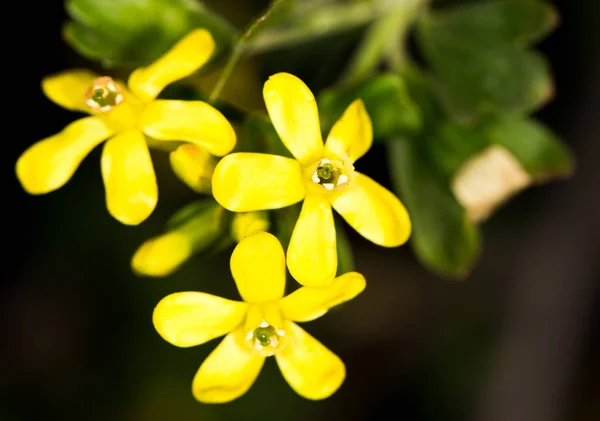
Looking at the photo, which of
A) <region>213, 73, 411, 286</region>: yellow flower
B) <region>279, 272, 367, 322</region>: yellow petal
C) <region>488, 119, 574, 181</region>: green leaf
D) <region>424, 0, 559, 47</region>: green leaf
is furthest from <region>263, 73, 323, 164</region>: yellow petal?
<region>424, 0, 559, 47</region>: green leaf

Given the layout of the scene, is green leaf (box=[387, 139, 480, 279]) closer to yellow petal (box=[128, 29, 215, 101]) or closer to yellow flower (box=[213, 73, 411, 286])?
yellow flower (box=[213, 73, 411, 286])

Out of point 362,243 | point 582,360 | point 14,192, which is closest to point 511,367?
point 582,360

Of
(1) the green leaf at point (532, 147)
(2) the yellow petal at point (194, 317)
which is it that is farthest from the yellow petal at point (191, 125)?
(1) the green leaf at point (532, 147)

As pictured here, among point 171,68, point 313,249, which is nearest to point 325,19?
point 171,68

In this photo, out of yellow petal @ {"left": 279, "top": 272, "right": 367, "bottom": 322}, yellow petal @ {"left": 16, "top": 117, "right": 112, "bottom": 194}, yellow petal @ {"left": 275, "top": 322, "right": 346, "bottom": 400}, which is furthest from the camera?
yellow petal @ {"left": 16, "top": 117, "right": 112, "bottom": 194}

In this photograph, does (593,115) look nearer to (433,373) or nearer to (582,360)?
(582,360)

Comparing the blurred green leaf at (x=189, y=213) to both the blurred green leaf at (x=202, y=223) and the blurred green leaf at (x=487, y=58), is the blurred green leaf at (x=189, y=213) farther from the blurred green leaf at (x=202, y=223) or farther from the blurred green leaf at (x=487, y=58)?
the blurred green leaf at (x=487, y=58)

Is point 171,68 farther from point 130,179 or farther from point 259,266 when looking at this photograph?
point 259,266
